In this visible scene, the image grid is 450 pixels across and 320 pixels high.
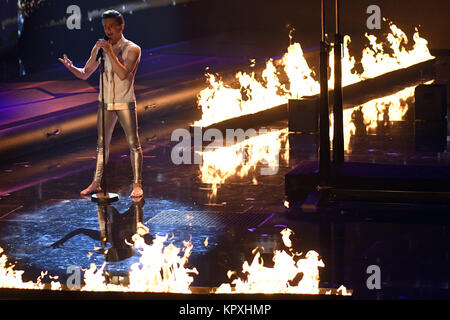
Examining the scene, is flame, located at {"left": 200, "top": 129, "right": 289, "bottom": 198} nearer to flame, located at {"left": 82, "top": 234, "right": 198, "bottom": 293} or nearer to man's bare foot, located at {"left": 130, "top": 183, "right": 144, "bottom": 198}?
man's bare foot, located at {"left": 130, "top": 183, "right": 144, "bottom": 198}

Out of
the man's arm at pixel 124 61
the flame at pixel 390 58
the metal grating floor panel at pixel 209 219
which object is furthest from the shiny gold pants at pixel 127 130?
the flame at pixel 390 58

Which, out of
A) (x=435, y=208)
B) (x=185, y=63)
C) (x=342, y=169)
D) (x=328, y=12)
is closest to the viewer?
(x=435, y=208)

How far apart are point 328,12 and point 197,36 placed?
173 inches

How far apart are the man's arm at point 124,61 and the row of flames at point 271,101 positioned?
164 centimetres

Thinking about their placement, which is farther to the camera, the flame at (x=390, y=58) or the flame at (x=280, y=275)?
the flame at (x=390, y=58)

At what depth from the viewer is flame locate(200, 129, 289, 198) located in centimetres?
1020

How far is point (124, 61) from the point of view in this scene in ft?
28.3

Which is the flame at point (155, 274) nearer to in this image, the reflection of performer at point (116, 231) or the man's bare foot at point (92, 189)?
the reflection of performer at point (116, 231)

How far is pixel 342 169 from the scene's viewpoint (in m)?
8.79

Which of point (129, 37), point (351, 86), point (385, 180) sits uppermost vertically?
point (129, 37)

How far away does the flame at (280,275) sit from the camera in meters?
5.50

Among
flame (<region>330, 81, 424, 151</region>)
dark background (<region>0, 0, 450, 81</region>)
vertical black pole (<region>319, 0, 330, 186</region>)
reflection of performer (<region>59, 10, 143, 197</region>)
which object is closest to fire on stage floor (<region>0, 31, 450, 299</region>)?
vertical black pole (<region>319, 0, 330, 186</region>)
